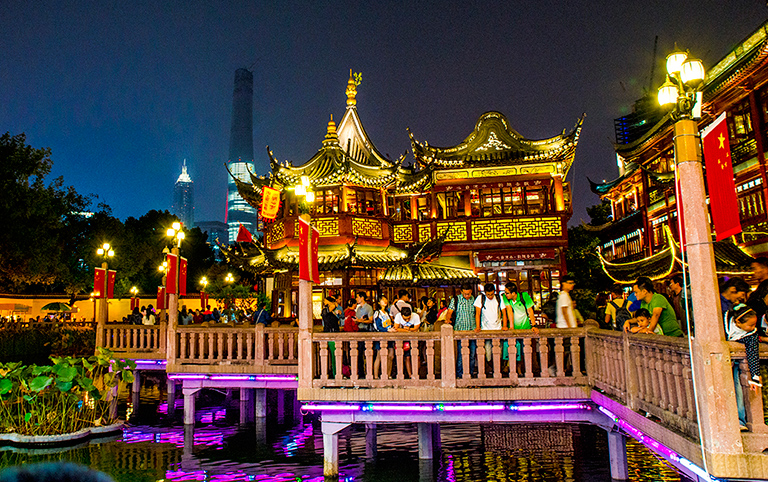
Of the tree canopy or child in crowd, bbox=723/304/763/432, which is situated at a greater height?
the tree canopy

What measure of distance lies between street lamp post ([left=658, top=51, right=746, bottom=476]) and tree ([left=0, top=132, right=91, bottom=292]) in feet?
98.5

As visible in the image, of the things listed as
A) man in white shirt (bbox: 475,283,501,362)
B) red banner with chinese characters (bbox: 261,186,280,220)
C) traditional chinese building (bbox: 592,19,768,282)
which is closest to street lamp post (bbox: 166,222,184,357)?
red banner with chinese characters (bbox: 261,186,280,220)

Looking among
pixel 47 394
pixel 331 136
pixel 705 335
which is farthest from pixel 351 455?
pixel 331 136

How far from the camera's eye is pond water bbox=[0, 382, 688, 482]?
10.0 meters

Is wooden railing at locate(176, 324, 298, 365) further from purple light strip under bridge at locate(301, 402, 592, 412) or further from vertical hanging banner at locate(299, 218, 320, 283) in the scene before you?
purple light strip under bridge at locate(301, 402, 592, 412)

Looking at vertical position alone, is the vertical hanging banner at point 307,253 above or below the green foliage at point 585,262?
below

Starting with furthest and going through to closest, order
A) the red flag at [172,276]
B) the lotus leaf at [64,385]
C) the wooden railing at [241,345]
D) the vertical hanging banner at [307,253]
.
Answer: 1. the red flag at [172,276]
2. the wooden railing at [241,345]
3. the lotus leaf at [64,385]
4. the vertical hanging banner at [307,253]

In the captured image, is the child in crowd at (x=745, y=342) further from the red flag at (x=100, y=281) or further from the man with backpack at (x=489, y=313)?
the red flag at (x=100, y=281)

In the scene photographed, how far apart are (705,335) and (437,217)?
19405 millimetres

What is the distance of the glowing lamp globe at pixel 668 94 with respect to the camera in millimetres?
7350

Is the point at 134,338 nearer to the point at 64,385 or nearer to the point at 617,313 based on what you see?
the point at 64,385

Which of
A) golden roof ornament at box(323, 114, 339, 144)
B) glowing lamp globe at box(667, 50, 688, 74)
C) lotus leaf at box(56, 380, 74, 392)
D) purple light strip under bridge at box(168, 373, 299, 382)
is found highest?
golden roof ornament at box(323, 114, 339, 144)

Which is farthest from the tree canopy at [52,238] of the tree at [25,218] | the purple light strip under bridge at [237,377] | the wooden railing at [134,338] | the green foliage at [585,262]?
the green foliage at [585,262]

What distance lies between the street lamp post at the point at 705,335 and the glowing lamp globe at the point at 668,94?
2.07m
